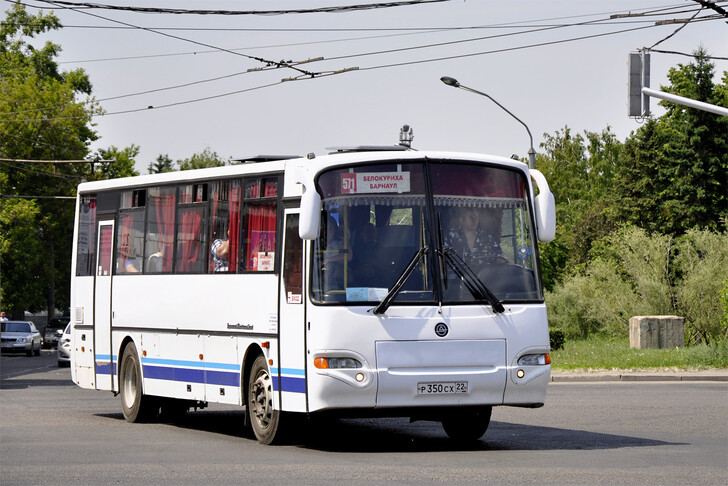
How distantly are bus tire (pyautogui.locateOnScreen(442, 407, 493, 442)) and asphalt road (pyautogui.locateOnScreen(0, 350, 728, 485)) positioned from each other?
171 mm

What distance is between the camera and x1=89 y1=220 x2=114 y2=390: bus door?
62.7 ft

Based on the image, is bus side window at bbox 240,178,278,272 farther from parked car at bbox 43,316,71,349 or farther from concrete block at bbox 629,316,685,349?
parked car at bbox 43,316,71,349

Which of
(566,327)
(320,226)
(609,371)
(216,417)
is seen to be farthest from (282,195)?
(566,327)

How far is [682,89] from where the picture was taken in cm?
6856

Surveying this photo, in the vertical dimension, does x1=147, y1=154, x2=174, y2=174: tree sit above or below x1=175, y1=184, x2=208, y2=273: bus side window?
above

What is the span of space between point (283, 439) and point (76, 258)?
718cm

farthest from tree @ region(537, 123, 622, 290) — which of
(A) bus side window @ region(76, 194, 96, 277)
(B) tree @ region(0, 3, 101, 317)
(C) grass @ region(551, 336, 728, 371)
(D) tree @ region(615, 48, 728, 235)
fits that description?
(A) bus side window @ region(76, 194, 96, 277)

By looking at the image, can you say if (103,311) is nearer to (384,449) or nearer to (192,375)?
(192,375)

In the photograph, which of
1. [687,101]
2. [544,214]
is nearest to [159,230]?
[544,214]

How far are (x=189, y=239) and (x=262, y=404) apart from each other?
2.90m

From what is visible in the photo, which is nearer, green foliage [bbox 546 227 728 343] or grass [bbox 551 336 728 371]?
grass [bbox 551 336 728 371]

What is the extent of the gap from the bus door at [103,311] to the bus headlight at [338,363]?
20.7 feet

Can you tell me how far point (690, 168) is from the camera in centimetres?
6600

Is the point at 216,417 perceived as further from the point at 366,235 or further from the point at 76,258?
the point at 366,235
